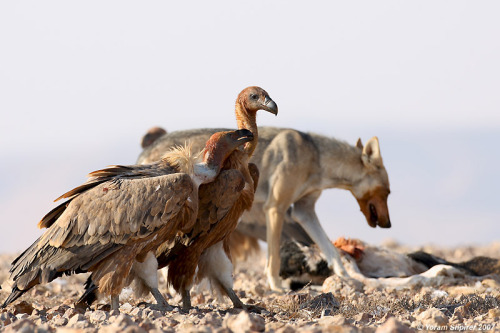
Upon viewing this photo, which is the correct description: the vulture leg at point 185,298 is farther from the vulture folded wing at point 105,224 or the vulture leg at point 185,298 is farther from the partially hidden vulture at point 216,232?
the vulture folded wing at point 105,224

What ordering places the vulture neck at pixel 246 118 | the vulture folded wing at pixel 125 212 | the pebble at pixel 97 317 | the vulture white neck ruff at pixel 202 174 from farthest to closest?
the vulture neck at pixel 246 118 < the vulture white neck ruff at pixel 202 174 < the vulture folded wing at pixel 125 212 < the pebble at pixel 97 317

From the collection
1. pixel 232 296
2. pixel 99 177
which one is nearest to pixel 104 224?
pixel 99 177

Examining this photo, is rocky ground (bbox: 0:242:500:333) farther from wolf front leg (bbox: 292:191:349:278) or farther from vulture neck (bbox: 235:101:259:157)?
vulture neck (bbox: 235:101:259:157)

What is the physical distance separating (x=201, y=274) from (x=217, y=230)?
0.68 m

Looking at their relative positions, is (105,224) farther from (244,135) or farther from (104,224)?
(244,135)

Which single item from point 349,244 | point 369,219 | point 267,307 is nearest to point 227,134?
point 267,307

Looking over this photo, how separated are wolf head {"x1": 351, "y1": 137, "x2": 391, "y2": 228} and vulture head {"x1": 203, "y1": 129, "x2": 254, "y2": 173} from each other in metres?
5.34

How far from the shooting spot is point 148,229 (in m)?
7.84

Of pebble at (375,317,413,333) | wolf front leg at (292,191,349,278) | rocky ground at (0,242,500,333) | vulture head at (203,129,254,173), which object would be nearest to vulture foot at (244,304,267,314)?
rocky ground at (0,242,500,333)

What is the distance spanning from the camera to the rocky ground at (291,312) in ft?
20.0

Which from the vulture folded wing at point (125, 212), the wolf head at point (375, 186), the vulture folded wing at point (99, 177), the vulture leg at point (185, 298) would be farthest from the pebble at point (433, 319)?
the wolf head at point (375, 186)

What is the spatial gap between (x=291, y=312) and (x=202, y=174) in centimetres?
169

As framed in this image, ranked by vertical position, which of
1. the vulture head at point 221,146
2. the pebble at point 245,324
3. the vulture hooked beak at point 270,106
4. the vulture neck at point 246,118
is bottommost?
the pebble at point 245,324

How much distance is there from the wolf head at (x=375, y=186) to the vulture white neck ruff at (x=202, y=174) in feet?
18.8
